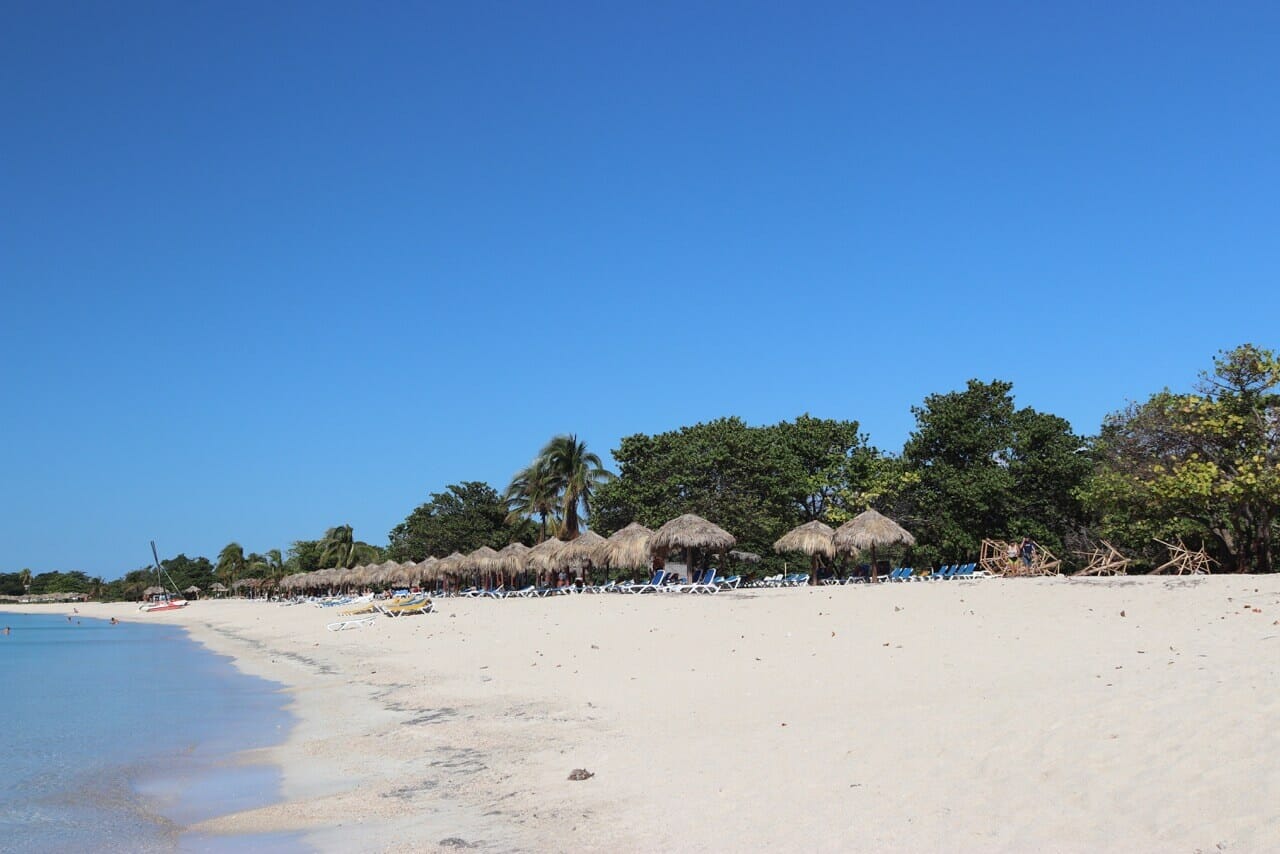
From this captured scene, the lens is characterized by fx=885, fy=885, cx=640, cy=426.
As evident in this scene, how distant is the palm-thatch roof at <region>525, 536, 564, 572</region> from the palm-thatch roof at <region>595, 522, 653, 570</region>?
161 inches

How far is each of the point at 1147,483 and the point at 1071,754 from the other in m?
17.7

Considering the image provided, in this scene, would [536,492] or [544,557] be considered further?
[536,492]

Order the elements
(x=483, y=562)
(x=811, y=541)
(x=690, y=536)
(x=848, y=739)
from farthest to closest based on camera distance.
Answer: (x=483, y=562) < (x=811, y=541) < (x=690, y=536) < (x=848, y=739)

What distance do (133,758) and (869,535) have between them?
20.6 m

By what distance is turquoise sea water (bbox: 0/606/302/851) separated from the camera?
20.0 feet

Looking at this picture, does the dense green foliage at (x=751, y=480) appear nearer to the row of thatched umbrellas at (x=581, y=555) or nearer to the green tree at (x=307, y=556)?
the row of thatched umbrellas at (x=581, y=555)

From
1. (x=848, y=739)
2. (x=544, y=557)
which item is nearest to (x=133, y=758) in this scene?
(x=848, y=739)

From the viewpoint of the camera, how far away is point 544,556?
34031 millimetres

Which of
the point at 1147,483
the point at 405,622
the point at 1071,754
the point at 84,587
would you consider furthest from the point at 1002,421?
the point at 84,587

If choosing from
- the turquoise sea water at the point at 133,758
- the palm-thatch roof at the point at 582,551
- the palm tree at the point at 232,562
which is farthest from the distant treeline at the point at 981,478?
the palm tree at the point at 232,562

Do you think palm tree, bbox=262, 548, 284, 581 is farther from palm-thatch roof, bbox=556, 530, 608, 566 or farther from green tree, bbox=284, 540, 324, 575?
palm-thatch roof, bbox=556, 530, 608, 566

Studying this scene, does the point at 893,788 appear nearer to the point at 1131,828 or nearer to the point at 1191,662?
the point at 1131,828

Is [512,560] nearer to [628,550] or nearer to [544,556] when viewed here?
[544,556]

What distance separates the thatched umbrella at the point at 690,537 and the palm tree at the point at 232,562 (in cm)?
7060
